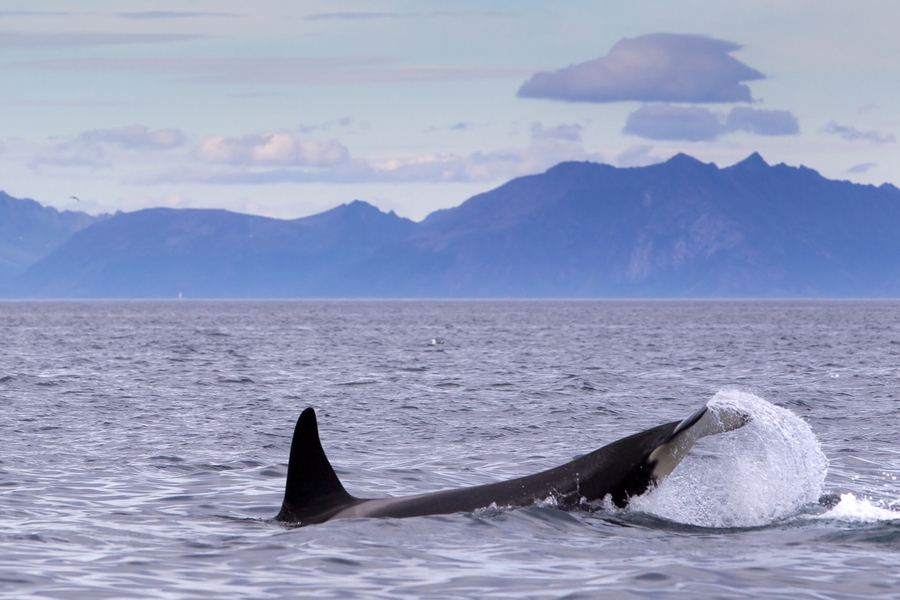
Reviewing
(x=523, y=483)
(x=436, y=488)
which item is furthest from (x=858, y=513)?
(x=436, y=488)

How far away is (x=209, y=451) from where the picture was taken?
798 inches

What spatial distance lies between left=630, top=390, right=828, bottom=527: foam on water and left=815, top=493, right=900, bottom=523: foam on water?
1.24ft

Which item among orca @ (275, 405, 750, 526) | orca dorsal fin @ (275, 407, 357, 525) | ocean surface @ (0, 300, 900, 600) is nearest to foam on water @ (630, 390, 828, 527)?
ocean surface @ (0, 300, 900, 600)

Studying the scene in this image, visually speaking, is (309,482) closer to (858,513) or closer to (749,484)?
(858,513)

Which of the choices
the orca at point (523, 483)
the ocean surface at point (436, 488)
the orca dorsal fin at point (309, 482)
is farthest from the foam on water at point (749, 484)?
the orca dorsal fin at point (309, 482)

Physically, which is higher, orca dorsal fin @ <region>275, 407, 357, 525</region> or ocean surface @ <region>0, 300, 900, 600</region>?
orca dorsal fin @ <region>275, 407, 357, 525</region>

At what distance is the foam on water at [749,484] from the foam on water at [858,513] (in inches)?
14.9

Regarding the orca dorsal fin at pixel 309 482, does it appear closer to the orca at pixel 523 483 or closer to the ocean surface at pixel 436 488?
the orca at pixel 523 483

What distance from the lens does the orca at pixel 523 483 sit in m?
10.4

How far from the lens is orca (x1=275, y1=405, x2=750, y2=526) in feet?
34.2

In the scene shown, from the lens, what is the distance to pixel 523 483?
11.6 metres

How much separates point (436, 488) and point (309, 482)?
12.9 ft

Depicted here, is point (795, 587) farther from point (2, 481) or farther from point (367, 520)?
point (2, 481)

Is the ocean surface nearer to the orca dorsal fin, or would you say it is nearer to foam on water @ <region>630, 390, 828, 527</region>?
foam on water @ <region>630, 390, 828, 527</region>
